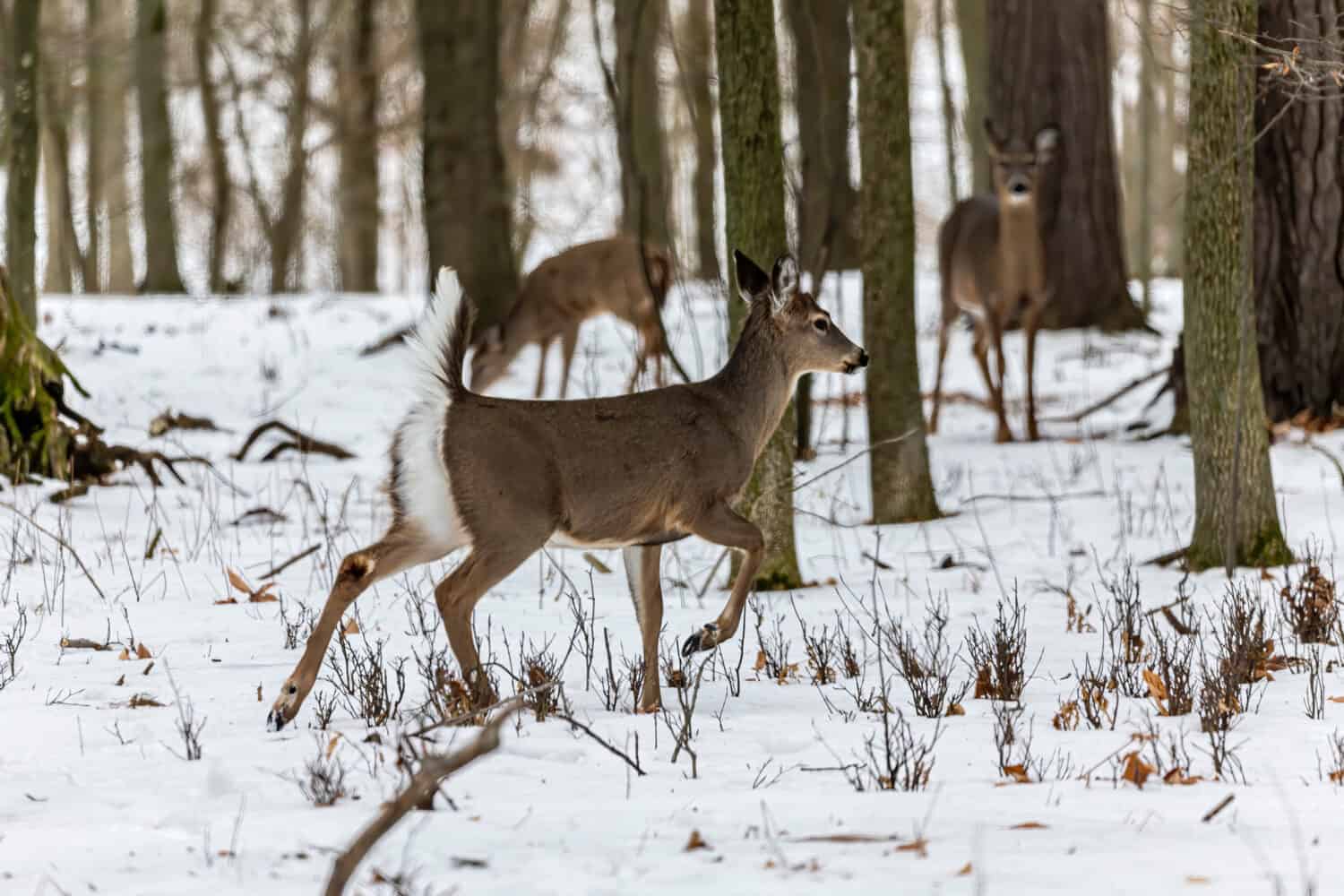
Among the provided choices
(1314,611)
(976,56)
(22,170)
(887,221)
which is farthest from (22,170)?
(976,56)

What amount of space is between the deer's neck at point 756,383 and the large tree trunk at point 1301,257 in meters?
4.93

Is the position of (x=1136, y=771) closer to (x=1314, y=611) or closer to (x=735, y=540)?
(x=735, y=540)

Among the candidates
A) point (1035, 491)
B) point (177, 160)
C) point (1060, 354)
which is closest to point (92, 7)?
point (177, 160)

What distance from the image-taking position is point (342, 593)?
5.48 metres

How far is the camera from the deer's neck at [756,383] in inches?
261

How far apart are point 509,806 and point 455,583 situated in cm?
133

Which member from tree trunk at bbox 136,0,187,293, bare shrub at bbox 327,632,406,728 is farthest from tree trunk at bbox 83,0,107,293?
bare shrub at bbox 327,632,406,728

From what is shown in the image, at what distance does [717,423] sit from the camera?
6414 millimetres

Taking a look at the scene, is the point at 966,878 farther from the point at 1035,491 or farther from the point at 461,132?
the point at 461,132

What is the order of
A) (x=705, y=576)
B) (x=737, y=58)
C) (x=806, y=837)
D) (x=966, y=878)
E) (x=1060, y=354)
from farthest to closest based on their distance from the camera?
(x=1060, y=354) → (x=705, y=576) → (x=737, y=58) → (x=806, y=837) → (x=966, y=878)

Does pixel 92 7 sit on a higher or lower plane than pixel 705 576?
higher

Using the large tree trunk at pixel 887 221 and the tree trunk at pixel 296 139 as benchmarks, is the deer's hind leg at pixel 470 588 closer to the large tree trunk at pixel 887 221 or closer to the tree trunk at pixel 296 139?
the large tree trunk at pixel 887 221

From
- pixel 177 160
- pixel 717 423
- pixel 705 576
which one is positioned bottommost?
pixel 705 576

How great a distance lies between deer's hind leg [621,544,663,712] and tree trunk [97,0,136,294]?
67.3 feet
